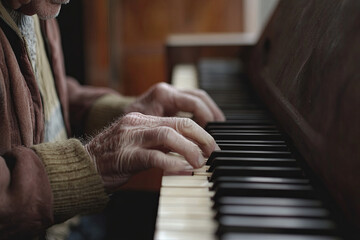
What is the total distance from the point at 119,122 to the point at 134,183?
1.85m

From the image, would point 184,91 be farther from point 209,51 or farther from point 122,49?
point 122,49

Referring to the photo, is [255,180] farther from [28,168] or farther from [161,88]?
[161,88]

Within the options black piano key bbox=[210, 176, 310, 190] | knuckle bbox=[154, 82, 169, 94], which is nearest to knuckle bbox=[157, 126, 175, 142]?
black piano key bbox=[210, 176, 310, 190]

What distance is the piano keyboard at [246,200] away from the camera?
1.98ft

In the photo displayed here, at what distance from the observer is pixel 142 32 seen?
3.09 m

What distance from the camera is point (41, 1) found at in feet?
3.33

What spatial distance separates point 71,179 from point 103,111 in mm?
765

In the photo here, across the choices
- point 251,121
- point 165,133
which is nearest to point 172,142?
point 165,133

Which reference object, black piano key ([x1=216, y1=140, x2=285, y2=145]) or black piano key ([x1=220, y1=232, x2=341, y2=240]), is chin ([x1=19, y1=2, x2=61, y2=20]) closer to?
black piano key ([x1=216, y1=140, x2=285, y2=145])

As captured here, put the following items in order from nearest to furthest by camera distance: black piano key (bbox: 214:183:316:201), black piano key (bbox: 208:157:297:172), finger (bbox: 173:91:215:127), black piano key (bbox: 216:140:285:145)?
black piano key (bbox: 214:183:316:201) < black piano key (bbox: 208:157:297:172) < black piano key (bbox: 216:140:285:145) < finger (bbox: 173:91:215:127)

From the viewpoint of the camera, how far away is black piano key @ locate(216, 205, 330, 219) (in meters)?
0.64

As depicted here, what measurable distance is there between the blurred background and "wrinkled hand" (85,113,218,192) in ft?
7.03

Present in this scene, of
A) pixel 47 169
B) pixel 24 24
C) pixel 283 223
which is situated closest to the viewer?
pixel 283 223

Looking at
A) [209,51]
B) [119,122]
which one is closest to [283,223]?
[119,122]
